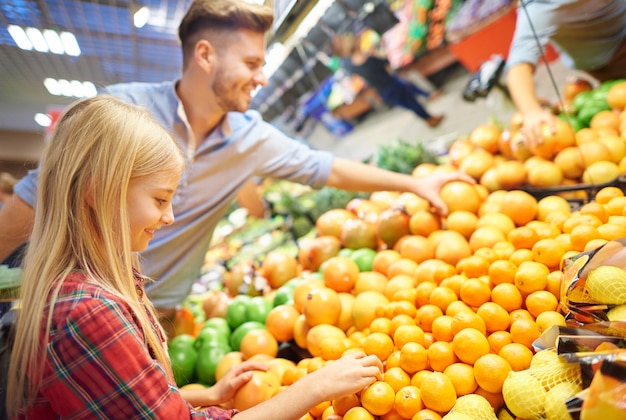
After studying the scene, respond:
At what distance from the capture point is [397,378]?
1285mm

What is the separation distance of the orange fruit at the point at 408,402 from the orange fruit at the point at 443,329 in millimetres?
211

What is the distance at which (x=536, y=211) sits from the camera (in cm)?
196

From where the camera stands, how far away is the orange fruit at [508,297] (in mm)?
1352

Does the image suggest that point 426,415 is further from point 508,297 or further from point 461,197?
point 461,197

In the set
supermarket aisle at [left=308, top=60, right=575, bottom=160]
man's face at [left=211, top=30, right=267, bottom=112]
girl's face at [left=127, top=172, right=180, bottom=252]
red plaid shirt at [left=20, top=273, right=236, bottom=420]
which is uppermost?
man's face at [left=211, top=30, right=267, bottom=112]

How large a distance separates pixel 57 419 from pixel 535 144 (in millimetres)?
2294

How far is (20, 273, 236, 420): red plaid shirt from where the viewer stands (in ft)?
2.98

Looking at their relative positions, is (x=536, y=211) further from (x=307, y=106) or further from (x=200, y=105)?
(x=307, y=106)

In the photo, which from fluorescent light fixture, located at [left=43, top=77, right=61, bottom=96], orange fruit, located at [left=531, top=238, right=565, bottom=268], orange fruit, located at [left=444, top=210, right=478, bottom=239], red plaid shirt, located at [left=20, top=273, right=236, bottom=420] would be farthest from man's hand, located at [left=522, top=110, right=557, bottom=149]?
fluorescent light fixture, located at [left=43, top=77, right=61, bottom=96]

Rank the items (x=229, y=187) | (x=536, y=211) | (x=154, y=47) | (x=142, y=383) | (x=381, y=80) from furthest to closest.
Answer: (x=381, y=80)
(x=154, y=47)
(x=229, y=187)
(x=536, y=211)
(x=142, y=383)

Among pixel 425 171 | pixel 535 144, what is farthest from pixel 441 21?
pixel 535 144

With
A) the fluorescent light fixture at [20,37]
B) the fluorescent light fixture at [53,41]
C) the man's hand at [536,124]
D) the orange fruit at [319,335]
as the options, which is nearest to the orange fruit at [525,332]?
the orange fruit at [319,335]

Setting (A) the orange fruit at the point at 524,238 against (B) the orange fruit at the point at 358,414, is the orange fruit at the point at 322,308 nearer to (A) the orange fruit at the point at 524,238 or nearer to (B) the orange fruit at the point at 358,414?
(B) the orange fruit at the point at 358,414

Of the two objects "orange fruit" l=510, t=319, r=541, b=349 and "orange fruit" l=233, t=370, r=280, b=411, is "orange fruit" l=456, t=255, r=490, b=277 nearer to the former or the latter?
"orange fruit" l=510, t=319, r=541, b=349
